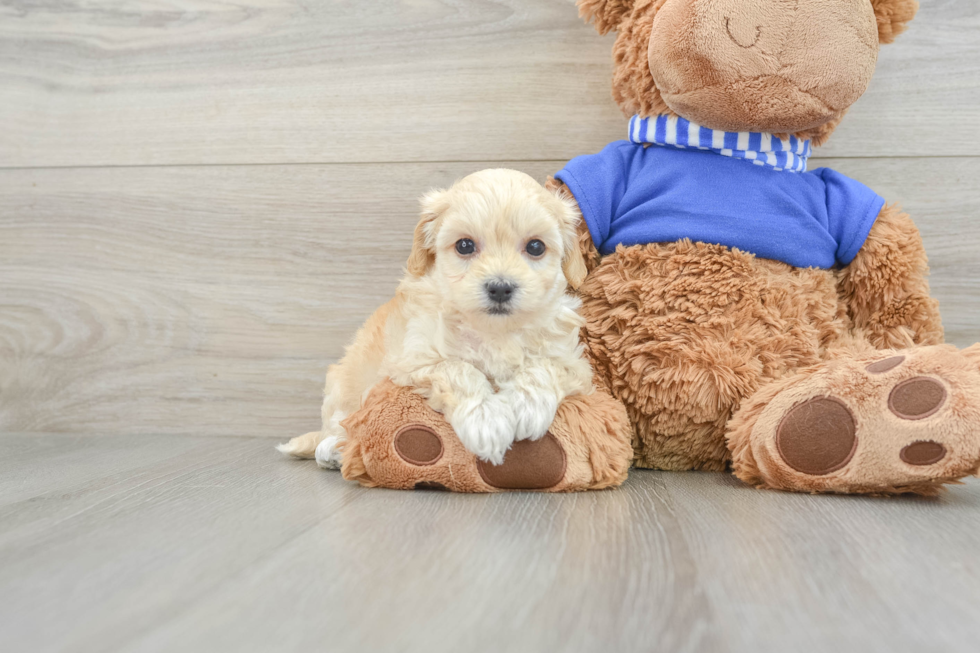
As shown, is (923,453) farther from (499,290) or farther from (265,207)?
(265,207)

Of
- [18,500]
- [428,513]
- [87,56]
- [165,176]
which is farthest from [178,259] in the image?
[428,513]

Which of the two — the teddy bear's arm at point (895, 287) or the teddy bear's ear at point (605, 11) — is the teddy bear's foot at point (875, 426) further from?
the teddy bear's ear at point (605, 11)

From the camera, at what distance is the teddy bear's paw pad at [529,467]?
37.2 inches

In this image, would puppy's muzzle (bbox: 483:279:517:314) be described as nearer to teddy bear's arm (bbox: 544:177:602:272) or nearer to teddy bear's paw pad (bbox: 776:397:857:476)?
teddy bear's arm (bbox: 544:177:602:272)

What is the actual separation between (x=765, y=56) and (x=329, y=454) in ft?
2.96

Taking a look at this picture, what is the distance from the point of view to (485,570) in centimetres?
64

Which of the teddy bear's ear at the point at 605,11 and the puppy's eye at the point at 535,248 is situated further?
the teddy bear's ear at the point at 605,11

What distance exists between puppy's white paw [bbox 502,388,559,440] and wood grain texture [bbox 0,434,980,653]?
89 mm

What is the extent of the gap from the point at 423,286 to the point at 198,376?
74 cm

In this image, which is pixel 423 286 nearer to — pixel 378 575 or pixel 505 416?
pixel 505 416

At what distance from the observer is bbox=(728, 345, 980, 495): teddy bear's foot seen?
2.80 ft

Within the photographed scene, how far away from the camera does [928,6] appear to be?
1298 millimetres

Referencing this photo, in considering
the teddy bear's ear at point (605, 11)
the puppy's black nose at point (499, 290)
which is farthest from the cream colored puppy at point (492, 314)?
the teddy bear's ear at point (605, 11)

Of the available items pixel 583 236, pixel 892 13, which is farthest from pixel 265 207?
pixel 892 13
